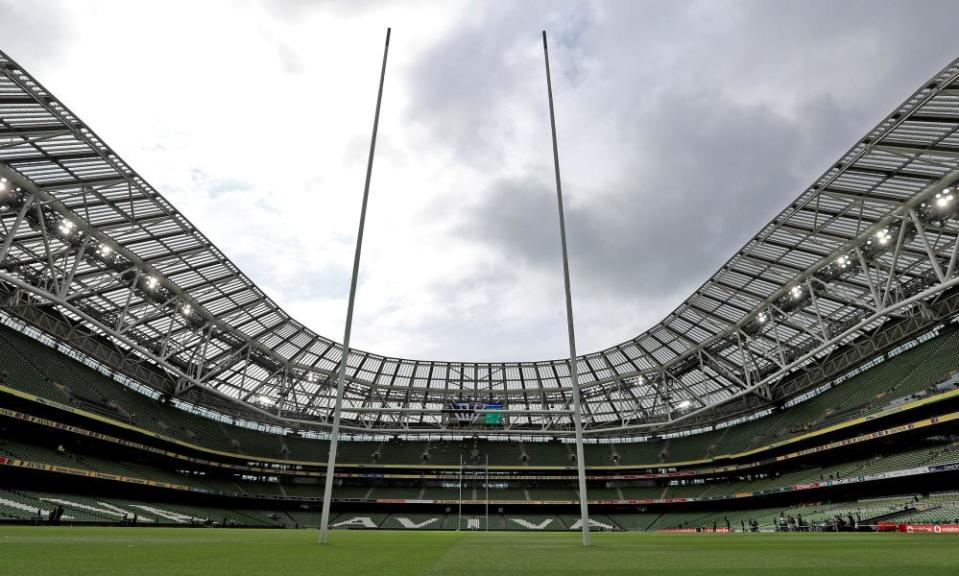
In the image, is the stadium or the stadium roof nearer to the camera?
the stadium

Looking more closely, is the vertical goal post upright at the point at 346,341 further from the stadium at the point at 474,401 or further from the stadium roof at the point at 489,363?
the stadium roof at the point at 489,363

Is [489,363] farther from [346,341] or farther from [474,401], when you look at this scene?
[346,341]

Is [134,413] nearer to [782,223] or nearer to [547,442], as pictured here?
[547,442]

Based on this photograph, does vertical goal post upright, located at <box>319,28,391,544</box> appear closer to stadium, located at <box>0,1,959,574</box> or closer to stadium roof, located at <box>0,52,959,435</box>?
stadium, located at <box>0,1,959,574</box>

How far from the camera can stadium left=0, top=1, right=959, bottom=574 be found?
66.3 ft

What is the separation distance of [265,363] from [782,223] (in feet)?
149

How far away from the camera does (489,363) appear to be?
180 ft

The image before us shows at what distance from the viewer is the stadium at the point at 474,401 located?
20219 millimetres

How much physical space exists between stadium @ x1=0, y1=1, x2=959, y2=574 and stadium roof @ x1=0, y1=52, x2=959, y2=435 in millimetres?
205

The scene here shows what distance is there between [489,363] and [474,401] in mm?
11039

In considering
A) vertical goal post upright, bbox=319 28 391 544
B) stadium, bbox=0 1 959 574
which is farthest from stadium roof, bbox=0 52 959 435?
vertical goal post upright, bbox=319 28 391 544

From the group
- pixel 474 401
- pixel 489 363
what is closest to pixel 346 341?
pixel 474 401

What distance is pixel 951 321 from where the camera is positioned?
122ft

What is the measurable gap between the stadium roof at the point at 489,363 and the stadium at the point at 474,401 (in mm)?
205
